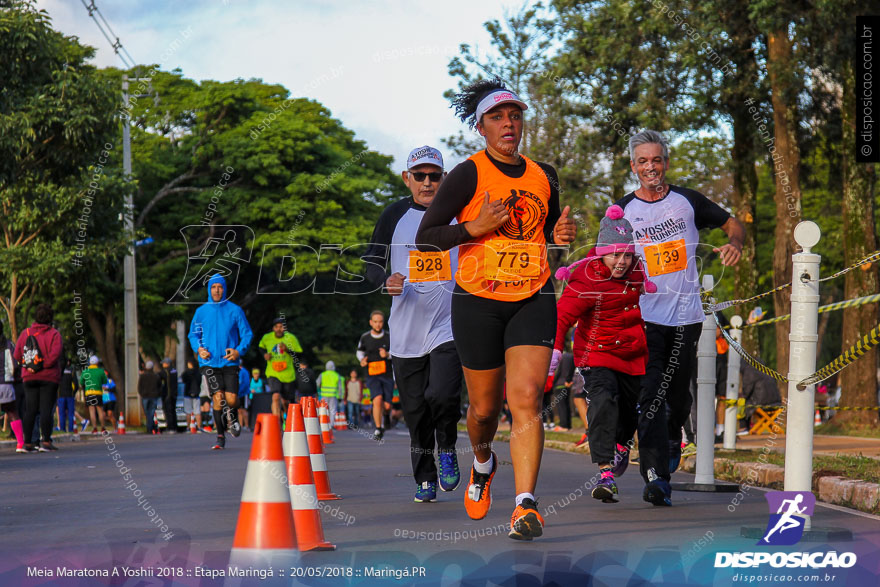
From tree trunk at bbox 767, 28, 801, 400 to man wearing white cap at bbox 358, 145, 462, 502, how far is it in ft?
39.0

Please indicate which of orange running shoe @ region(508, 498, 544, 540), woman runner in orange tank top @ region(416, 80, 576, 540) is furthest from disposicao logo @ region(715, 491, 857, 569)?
woman runner in orange tank top @ region(416, 80, 576, 540)

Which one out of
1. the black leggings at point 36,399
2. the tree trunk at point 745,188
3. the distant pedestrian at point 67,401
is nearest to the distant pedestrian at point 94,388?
the distant pedestrian at point 67,401

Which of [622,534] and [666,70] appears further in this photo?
[666,70]

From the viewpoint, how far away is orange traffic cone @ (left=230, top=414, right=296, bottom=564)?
4.92 m

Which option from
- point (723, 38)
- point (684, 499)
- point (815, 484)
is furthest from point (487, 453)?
point (723, 38)

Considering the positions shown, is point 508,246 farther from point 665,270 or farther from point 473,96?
point 665,270

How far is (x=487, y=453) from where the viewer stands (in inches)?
274

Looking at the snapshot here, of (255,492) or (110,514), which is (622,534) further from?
(110,514)

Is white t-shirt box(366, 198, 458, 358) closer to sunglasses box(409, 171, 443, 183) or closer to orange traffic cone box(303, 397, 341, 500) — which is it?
sunglasses box(409, 171, 443, 183)

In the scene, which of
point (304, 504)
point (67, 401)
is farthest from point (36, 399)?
point (304, 504)

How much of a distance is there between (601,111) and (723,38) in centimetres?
370

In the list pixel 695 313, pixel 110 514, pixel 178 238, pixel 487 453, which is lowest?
pixel 110 514

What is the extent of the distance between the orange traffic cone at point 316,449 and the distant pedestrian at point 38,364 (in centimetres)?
859

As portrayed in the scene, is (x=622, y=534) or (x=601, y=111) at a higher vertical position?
(x=601, y=111)
